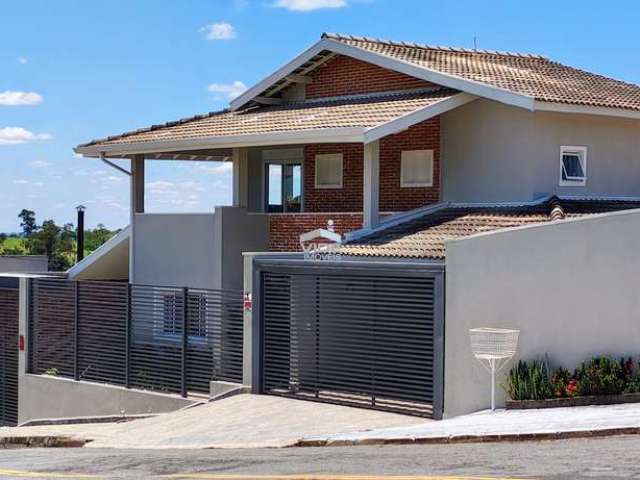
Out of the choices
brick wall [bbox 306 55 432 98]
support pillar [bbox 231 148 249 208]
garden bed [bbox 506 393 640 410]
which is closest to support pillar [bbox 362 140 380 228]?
brick wall [bbox 306 55 432 98]

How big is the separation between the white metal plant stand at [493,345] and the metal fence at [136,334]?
6161 millimetres

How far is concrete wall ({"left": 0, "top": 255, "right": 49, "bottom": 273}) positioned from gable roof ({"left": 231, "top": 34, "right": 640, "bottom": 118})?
13993 millimetres

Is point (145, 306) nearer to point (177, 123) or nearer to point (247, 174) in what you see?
point (247, 174)

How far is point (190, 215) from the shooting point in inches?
1044

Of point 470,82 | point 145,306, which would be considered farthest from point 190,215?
point 470,82

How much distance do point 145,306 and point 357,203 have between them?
542cm

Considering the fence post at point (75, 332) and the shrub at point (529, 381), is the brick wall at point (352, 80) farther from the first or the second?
the shrub at point (529, 381)

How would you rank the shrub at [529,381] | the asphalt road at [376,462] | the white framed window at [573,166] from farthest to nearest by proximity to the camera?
the white framed window at [573,166], the shrub at [529,381], the asphalt road at [376,462]

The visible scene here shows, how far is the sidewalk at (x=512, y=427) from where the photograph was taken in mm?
13696

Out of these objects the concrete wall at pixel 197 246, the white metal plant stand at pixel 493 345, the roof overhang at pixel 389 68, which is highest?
the roof overhang at pixel 389 68

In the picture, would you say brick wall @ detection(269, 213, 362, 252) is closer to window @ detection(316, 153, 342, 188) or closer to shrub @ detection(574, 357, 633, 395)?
window @ detection(316, 153, 342, 188)

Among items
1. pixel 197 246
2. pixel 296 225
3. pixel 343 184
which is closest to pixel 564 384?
pixel 296 225

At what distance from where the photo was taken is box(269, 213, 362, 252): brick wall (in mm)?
24219

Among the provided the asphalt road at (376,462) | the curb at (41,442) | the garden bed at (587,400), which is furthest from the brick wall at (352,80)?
the asphalt road at (376,462)
